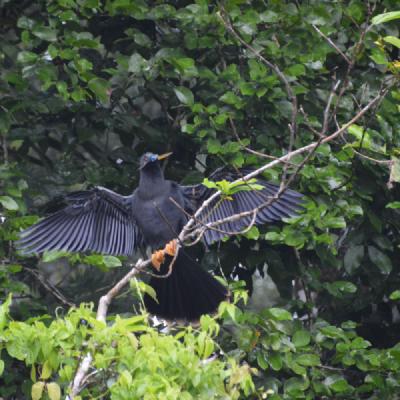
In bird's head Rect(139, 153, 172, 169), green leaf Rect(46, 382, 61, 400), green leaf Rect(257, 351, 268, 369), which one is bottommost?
Answer: green leaf Rect(257, 351, 268, 369)

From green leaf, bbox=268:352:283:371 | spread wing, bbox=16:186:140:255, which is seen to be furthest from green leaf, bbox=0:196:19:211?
green leaf, bbox=268:352:283:371

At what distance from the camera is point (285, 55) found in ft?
23.3

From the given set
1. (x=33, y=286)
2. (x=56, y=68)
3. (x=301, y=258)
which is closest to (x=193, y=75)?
(x=56, y=68)

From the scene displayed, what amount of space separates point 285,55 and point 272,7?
435 mm

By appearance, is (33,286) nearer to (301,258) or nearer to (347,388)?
(301,258)

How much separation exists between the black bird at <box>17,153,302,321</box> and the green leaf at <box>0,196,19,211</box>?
0.26m

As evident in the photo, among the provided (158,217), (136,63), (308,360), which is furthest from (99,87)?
(308,360)

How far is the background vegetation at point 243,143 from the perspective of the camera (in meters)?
6.65

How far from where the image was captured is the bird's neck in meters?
7.33

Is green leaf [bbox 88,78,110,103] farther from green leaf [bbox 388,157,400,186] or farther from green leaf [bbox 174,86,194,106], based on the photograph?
green leaf [bbox 388,157,400,186]

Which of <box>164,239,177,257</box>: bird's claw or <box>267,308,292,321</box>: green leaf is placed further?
<box>164,239,177,257</box>: bird's claw

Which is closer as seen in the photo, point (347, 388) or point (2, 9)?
point (347, 388)

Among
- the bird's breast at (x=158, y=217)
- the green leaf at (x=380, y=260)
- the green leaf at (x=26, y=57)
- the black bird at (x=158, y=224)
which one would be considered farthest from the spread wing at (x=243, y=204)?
the green leaf at (x=26, y=57)

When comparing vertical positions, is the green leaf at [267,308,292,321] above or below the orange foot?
below
